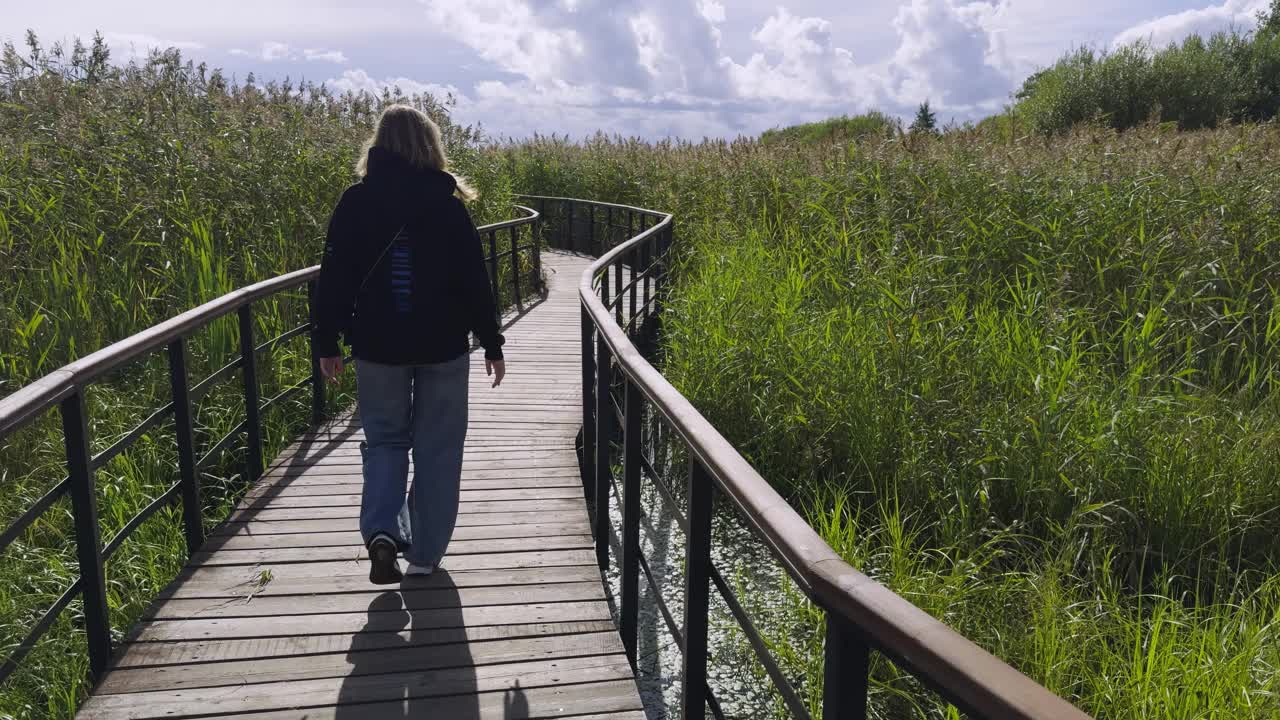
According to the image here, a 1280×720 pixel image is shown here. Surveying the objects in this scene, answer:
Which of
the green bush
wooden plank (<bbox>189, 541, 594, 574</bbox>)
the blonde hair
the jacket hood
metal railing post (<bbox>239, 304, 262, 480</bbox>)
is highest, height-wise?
the green bush

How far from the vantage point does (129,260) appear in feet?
20.2

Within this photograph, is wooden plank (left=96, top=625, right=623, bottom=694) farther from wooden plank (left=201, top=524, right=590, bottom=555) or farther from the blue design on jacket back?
the blue design on jacket back

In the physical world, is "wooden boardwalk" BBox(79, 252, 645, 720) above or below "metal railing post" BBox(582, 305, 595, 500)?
below

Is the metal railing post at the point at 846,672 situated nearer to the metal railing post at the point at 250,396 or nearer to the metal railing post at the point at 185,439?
the metal railing post at the point at 185,439

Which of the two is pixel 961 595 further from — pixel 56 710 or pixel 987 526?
pixel 56 710

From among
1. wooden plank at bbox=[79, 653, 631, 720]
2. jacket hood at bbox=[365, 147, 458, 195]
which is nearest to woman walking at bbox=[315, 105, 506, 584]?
jacket hood at bbox=[365, 147, 458, 195]

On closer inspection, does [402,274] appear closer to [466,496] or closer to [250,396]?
[466,496]

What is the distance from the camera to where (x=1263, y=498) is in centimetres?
419

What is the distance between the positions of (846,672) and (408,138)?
8.48ft

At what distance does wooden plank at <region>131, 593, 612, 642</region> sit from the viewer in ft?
10.5

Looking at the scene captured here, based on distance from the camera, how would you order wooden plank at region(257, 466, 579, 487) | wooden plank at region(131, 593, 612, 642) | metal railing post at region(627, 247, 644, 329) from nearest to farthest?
wooden plank at region(131, 593, 612, 642) → wooden plank at region(257, 466, 579, 487) → metal railing post at region(627, 247, 644, 329)

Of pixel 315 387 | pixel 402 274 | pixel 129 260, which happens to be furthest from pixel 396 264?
pixel 129 260

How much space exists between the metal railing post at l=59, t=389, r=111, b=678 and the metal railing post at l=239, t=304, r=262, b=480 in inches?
63.3

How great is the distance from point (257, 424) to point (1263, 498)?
501 centimetres
